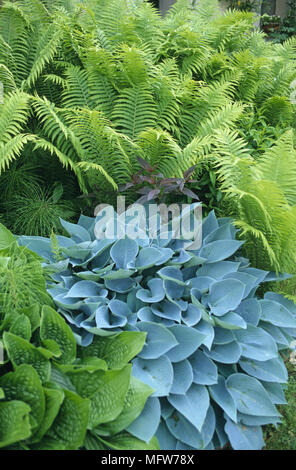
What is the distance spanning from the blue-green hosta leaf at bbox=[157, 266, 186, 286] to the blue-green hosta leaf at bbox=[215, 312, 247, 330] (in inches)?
10.4

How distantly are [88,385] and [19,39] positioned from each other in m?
2.89

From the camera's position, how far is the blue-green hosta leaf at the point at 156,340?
1853mm

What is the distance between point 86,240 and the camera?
8.09 feet

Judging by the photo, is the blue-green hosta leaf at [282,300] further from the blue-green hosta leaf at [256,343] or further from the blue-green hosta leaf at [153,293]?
the blue-green hosta leaf at [153,293]

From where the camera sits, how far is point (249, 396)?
187 cm

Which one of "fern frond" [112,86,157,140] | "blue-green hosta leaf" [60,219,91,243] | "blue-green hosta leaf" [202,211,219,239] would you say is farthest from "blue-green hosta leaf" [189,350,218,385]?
"fern frond" [112,86,157,140]

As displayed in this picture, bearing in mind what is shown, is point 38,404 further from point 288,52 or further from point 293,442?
point 288,52

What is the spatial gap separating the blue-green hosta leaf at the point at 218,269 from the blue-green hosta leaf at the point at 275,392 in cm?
58

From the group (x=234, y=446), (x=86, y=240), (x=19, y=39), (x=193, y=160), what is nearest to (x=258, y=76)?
(x=193, y=160)

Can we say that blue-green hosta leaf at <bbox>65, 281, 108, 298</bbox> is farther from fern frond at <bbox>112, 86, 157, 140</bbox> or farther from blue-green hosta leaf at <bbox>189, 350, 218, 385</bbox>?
fern frond at <bbox>112, 86, 157, 140</bbox>

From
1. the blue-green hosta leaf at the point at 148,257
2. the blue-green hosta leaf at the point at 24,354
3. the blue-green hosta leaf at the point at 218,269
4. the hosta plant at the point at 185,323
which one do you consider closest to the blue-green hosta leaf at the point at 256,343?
the hosta plant at the point at 185,323

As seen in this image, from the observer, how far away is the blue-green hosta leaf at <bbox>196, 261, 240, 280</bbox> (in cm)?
225

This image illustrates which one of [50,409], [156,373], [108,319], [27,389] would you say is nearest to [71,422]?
[50,409]

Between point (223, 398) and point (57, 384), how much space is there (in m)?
0.74
